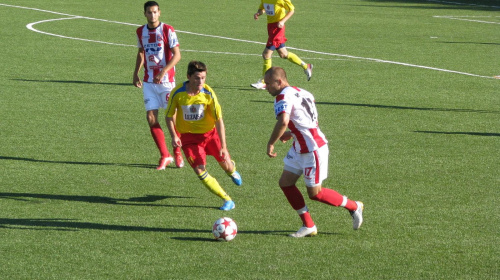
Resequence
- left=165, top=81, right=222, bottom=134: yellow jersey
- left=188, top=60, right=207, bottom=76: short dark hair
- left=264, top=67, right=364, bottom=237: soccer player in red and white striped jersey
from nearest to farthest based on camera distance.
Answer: left=264, top=67, right=364, bottom=237: soccer player in red and white striped jersey
left=188, top=60, right=207, bottom=76: short dark hair
left=165, top=81, right=222, bottom=134: yellow jersey

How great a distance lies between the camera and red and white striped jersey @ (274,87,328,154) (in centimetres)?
761

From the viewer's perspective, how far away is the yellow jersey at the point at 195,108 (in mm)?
9086

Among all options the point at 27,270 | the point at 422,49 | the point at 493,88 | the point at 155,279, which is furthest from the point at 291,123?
the point at 422,49

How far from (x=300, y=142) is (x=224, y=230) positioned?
1.13 metres

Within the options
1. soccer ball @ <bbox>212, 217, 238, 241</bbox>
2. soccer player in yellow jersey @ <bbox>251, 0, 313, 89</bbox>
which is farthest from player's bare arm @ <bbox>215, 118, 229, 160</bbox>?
soccer player in yellow jersey @ <bbox>251, 0, 313, 89</bbox>

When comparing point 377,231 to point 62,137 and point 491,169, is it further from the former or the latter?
point 62,137

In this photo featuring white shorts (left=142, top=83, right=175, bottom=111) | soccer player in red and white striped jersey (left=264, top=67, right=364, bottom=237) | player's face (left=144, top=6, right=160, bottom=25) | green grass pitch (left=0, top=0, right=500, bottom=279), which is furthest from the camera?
white shorts (left=142, top=83, right=175, bottom=111)

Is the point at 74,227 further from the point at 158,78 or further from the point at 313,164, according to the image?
the point at 158,78

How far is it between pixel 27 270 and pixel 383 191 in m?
4.57

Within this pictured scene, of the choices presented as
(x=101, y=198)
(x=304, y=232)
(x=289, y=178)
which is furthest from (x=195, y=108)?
(x=304, y=232)

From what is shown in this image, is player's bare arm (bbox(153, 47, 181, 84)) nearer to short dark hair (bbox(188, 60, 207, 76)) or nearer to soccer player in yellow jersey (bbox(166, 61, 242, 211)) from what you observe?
soccer player in yellow jersey (bbox(166, 61, 242, 211))

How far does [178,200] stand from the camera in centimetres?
932

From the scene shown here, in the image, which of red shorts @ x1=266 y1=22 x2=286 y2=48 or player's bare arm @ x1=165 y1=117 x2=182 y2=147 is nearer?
player's bare arm @ x1=165 y1=117 x2=182 y2=147

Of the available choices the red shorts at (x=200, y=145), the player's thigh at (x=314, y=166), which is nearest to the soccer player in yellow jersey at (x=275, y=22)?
the red shorts at (x=200, y=145)
